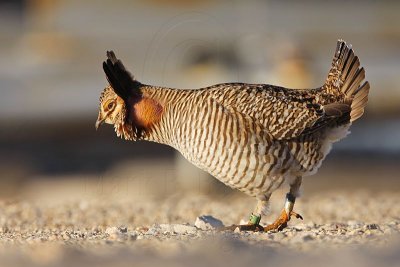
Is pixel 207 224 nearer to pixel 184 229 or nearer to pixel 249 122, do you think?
pixel 184 229

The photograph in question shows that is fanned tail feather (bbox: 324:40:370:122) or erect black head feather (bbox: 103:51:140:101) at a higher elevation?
fanned tail feather (bbox: 324:40:370:122)

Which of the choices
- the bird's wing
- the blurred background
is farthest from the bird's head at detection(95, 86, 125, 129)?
the blurred background

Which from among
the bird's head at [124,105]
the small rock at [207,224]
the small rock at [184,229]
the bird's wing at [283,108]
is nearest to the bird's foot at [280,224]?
the small rock at [207,224]

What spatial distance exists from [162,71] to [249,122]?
37.0ft

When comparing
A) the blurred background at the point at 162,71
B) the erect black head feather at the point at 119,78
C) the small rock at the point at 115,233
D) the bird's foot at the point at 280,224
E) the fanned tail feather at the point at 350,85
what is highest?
the blurred background at the point at 162,71

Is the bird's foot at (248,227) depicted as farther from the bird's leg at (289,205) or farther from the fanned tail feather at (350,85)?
the fanned tail feather at (350,85)

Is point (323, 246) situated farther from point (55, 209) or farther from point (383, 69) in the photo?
point (383, 69)

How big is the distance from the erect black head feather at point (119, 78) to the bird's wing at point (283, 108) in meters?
1.09

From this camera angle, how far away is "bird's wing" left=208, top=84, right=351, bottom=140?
9133mm

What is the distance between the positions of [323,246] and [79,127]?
50.1ft

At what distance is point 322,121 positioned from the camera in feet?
31.4

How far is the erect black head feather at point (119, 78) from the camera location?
32.5ft

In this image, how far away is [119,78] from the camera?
996 cm

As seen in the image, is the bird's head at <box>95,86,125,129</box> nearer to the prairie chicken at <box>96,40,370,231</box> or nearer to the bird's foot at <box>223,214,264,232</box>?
the prairie chicken at <box>96,40,370,231</box>
